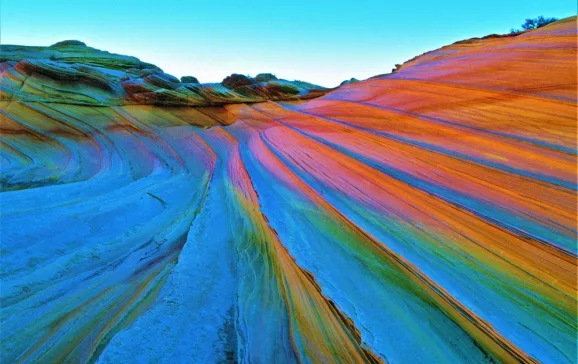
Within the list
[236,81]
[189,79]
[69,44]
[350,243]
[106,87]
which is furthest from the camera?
[189,79]

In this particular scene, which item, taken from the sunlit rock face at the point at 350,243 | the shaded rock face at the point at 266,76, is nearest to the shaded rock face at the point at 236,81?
the shaded rock face at the point at 266,76

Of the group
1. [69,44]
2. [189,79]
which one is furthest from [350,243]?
[69,44]

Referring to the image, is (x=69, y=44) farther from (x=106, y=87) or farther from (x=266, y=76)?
(x=266, y=76)

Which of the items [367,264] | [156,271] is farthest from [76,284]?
[367,264]

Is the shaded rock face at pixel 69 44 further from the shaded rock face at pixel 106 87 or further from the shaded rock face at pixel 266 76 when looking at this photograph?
the shaded rock face at pixel 266 76

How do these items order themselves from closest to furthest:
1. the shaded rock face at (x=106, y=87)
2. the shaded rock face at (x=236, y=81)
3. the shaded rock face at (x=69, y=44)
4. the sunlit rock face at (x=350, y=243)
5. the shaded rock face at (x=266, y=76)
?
the sunlit rock face at (x=350, y=243) < the shaded rock face at (x=106, y=87) < the shaded rock face at (x=236, y=81) < the shaded rock face at (x=69, y=44) < the shaded rock face at (x=266, y=76)

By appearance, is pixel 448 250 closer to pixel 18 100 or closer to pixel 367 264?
pixel 367 264
